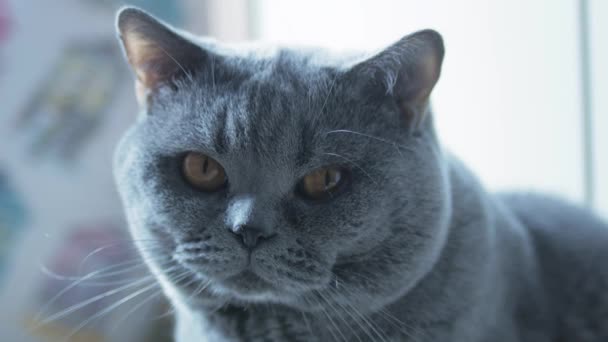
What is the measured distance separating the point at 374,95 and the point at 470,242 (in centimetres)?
29

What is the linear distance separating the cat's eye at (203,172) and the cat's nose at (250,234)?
0.28 ft

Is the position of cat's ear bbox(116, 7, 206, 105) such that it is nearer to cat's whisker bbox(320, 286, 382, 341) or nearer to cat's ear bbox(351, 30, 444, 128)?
cat's ear bbox(351, 30, 444, 128)

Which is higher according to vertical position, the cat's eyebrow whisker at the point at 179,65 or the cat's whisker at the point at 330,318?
the cat's eyebrow whisker at the point at 179,65

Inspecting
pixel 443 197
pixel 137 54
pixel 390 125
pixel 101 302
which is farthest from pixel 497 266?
pixel 101 302

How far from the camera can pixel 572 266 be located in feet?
3.79

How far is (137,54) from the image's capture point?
2.99ft

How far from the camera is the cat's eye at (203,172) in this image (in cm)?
83

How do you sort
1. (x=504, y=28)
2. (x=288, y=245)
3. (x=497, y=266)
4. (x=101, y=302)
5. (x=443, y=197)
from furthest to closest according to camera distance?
(x=101, y=302)
(x=504, y=28)
(x=497, y=266)
(x=443, y=197)
(x=288, y=245)

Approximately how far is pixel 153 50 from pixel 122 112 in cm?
91

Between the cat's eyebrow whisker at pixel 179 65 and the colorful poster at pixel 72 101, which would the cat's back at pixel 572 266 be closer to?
the cat's eyebrow whisker at pixel 179 65

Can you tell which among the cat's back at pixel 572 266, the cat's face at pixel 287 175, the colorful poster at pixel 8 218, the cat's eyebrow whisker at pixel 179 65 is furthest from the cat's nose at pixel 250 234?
the colorful poster at pixel 8 218

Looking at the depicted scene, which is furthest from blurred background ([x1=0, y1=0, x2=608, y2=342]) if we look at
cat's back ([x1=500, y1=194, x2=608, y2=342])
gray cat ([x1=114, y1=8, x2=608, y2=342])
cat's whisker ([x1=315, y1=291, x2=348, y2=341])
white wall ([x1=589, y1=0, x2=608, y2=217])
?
cat's whisker ([x1=315, y1=291, x2=348, y2=341])

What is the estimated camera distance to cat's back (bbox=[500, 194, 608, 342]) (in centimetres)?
111

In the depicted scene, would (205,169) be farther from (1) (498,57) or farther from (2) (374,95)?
(1) (498,57)
